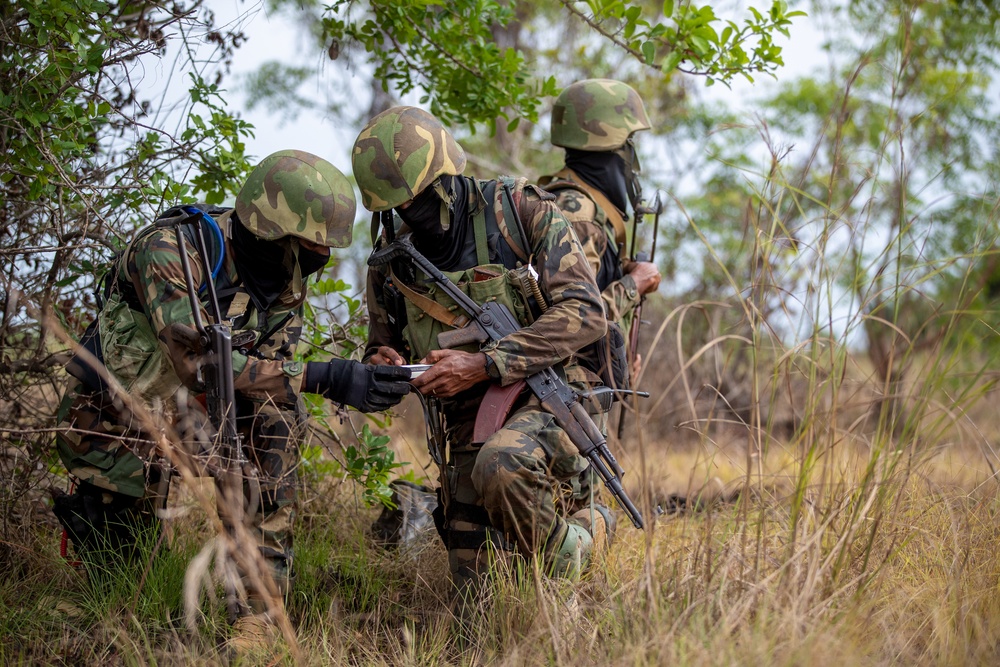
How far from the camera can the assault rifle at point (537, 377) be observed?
3441 millimetres

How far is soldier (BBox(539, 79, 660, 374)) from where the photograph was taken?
4273 mm

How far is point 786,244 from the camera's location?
3.27 meters

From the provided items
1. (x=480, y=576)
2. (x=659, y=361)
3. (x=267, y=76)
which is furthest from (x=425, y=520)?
(x=267, y=76)

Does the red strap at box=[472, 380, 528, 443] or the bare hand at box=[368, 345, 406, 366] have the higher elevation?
the bare hand at box=[368, 345, 406, 366]

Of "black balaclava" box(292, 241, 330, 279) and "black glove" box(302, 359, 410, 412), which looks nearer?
"black glove" box(302, 359, 410, 412)

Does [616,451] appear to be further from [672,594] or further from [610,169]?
[672,594]

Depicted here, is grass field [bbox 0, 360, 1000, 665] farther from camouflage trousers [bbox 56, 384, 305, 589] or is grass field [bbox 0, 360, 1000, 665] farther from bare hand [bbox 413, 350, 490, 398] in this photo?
bare hand [bbox 413, 350, 490, 398]

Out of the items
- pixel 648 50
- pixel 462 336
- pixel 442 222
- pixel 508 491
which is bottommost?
pixel 508 491

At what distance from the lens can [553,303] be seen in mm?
3525

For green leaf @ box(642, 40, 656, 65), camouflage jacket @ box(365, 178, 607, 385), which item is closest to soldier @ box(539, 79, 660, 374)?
green leaf @ box(642, 40, 656, 65)

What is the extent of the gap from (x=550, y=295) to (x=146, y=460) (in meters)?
Result: 1.68

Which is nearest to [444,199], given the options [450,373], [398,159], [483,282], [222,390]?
[398,159]

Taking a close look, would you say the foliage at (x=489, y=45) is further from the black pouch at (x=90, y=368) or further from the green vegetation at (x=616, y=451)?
the black pouch at (x=90, y=368)

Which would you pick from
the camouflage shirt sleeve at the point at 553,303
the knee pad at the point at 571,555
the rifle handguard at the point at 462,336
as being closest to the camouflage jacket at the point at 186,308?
the rifle handguard at the point at 462,336
